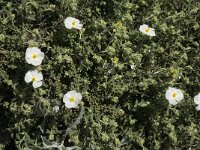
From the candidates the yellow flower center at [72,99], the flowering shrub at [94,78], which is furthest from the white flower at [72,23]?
the yellow flower center at [72,99]

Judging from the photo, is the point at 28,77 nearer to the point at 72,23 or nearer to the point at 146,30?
the point at 72,23

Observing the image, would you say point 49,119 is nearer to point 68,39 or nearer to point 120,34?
point 68,39

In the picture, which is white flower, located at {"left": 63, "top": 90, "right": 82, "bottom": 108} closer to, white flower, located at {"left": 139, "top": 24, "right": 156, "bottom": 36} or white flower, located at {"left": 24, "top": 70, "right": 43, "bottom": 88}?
white flower, located at {"left": 24, "top": 70, "right": 43, "bottom": 88}

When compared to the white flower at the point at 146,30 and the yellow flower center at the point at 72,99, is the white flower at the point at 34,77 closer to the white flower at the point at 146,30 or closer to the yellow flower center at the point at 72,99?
the yellow flower center at the point at 72,99

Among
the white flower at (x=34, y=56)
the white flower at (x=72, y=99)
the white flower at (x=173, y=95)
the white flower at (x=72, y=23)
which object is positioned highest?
the white flower at (x=72, y=23)

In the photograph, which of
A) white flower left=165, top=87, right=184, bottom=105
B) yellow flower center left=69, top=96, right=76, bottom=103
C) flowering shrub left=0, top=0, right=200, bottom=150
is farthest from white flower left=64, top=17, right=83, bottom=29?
white flower left=165, top=87, right=184, bottom=105

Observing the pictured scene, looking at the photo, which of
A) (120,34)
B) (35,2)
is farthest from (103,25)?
(35,2)

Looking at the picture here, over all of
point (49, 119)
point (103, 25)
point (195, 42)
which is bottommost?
point (49, 119)
